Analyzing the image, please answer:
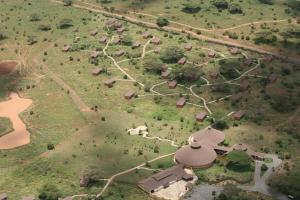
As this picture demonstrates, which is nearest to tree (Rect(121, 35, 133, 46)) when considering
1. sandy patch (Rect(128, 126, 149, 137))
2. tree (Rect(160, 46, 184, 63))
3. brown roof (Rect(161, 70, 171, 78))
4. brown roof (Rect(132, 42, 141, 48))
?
brown roof (Rect(132, 42, 141, 48))

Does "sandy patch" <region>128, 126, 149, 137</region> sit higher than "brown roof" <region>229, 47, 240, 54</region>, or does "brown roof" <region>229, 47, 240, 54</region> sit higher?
"brown roof" <region>229, 47, 240, 54</region>

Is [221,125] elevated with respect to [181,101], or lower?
lower

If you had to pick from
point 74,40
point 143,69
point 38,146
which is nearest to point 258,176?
point 38,146

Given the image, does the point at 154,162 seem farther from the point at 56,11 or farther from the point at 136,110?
the point at 56,11

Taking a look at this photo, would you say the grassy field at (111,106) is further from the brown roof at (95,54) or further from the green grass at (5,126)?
the green grass at (5,126)

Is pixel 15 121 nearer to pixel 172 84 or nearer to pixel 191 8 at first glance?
pixel 172 84

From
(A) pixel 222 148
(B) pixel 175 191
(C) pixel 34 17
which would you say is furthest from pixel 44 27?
(B) pixel 175 191

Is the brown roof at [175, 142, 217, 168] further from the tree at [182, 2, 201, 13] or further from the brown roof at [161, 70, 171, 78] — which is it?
the tree at [182, 2, 201, 13]
